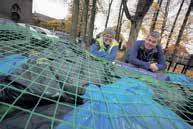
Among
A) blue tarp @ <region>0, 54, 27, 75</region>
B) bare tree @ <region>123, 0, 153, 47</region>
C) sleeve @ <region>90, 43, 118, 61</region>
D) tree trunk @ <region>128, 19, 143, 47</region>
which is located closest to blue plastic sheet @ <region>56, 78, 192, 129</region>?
blue tarp @ <region>0, 54, 27, 75</region>

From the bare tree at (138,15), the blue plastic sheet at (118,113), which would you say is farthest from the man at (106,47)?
the bare tree at (138,15)

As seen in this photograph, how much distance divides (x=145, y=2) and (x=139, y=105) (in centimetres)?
553

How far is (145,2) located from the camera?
22.4 ft

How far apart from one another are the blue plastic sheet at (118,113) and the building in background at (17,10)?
70.9 ft

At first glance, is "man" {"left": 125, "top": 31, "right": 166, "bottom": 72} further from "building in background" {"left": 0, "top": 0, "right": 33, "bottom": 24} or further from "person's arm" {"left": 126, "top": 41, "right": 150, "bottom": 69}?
"building in background" {"left": 0, "top": 0, "right": 33, "bottom": 24}

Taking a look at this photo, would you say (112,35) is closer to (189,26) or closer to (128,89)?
(128,89)

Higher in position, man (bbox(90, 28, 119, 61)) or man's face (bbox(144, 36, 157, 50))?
man's face (bbox(144, 36, 157, 50))

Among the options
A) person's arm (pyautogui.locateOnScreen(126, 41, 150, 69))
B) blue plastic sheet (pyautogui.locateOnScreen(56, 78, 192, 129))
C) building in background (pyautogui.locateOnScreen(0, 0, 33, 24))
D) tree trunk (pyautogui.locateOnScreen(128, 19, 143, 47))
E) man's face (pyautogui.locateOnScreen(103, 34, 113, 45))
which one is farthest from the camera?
building in background (pyautogui.locateOnScreen(0, 0, 33, 24))

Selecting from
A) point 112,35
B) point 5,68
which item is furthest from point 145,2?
point 5,68

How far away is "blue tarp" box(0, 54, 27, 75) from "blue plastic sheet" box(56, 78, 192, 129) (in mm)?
650

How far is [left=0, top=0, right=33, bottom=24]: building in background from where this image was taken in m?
22.0

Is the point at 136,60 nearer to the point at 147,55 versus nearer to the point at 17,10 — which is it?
the point at 147,55

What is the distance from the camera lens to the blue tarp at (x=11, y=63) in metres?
2.03

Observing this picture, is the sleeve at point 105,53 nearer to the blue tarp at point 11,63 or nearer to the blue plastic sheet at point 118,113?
the blue tarp at point 11,63
